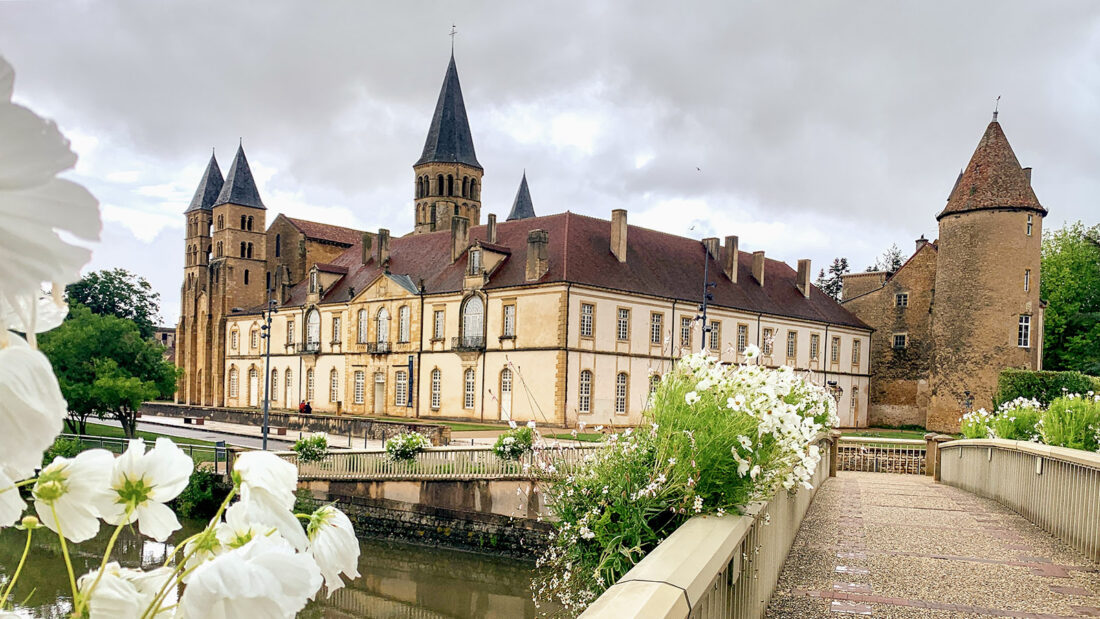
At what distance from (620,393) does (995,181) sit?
21826mm

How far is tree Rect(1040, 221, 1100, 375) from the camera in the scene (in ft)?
178

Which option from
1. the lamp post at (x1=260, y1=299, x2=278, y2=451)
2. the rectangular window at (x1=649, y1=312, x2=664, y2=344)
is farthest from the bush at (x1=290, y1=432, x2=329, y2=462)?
the rectangular window at (x1=649, y1=312, x2=664, y2=344)

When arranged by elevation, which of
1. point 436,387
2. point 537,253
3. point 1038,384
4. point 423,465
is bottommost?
point 423,465

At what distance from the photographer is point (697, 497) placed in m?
4.46

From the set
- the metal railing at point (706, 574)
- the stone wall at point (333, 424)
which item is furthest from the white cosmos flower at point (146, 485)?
the stone wall at point (333, 424)

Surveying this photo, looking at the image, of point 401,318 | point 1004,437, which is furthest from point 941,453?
point 401,318

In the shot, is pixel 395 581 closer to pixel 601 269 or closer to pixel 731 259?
pixel 601 269

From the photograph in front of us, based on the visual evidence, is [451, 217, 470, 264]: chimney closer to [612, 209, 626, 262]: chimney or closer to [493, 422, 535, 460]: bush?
[612, 209, 626, 262]: chimney

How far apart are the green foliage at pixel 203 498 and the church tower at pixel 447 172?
43578 millimetres

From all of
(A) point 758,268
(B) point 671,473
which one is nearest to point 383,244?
(A) point 758,268

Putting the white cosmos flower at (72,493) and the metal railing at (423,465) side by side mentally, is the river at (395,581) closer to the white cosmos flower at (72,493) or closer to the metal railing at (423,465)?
the metal railing at (423,465)

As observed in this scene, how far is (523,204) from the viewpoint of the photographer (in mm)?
82500

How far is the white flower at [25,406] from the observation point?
81 centimetres

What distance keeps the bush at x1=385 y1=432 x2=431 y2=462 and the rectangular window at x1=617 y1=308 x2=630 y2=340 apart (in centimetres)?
1704
